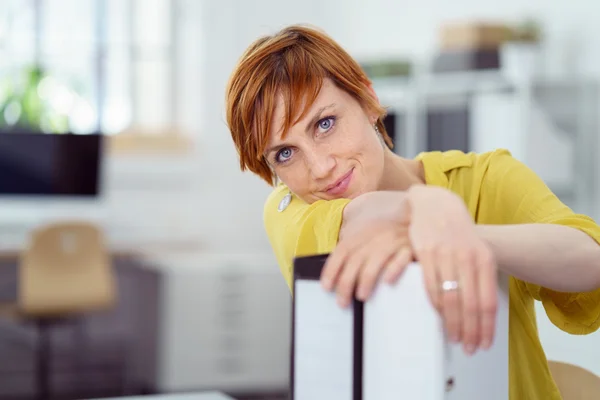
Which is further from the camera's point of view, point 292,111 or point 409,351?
point 292,111

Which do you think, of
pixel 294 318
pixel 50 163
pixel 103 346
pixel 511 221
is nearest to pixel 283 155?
pixel 511 221

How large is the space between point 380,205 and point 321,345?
14 cm

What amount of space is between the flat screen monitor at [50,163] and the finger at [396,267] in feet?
14.5

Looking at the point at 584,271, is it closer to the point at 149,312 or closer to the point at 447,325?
the point at 447,325

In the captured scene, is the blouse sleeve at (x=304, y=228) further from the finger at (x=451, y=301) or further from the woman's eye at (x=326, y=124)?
the finger at (x=451, y=301)

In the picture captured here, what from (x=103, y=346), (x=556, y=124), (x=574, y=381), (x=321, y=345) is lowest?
(x=103, y=346)

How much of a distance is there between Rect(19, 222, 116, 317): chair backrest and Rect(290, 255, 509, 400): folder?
366cm

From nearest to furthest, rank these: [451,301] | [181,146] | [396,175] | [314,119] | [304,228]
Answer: [451,301]
[304,228]
[314,119]
[396,175]
[181,146]

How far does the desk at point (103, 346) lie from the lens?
4.79m

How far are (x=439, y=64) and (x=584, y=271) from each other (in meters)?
3.35

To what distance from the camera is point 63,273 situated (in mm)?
4191

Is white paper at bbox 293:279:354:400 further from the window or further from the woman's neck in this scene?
the window

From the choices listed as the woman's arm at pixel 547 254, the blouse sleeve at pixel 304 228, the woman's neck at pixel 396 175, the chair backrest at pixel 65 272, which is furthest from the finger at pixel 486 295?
the chair backrest at pixel 65 272

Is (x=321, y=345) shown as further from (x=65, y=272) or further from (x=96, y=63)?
(x=96, y=63)
